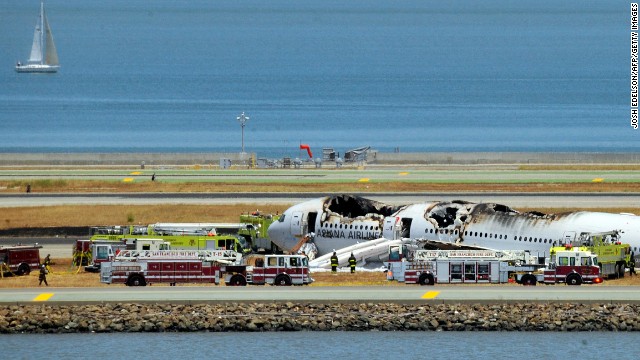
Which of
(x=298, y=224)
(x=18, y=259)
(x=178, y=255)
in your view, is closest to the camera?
(x=178, y=255)

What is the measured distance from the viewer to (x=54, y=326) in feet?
220

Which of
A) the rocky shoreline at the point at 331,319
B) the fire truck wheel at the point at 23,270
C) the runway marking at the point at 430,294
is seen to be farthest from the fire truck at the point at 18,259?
the runway marking at the point at 430,294

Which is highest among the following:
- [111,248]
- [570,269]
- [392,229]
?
[392,229]

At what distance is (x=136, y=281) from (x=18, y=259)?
11831 mm

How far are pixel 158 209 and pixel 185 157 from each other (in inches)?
2495

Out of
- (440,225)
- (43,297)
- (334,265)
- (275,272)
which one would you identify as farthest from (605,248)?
(43,297)

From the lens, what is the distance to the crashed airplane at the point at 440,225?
84562mm

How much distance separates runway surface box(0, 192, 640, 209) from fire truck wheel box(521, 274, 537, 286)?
40073 mm

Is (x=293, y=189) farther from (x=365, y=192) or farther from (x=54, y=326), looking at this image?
(x=54, y=326)

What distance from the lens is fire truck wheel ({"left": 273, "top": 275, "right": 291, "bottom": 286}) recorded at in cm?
7600

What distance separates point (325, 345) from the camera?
64250mm

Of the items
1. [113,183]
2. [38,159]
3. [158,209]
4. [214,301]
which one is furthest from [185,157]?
[214,301]

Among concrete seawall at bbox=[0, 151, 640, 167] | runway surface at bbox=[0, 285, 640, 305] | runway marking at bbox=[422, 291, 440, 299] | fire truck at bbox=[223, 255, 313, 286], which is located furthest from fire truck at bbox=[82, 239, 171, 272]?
concrete seawall at bbox=[0, 151, 640, 167]

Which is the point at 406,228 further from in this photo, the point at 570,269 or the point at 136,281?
the point at 136,281
